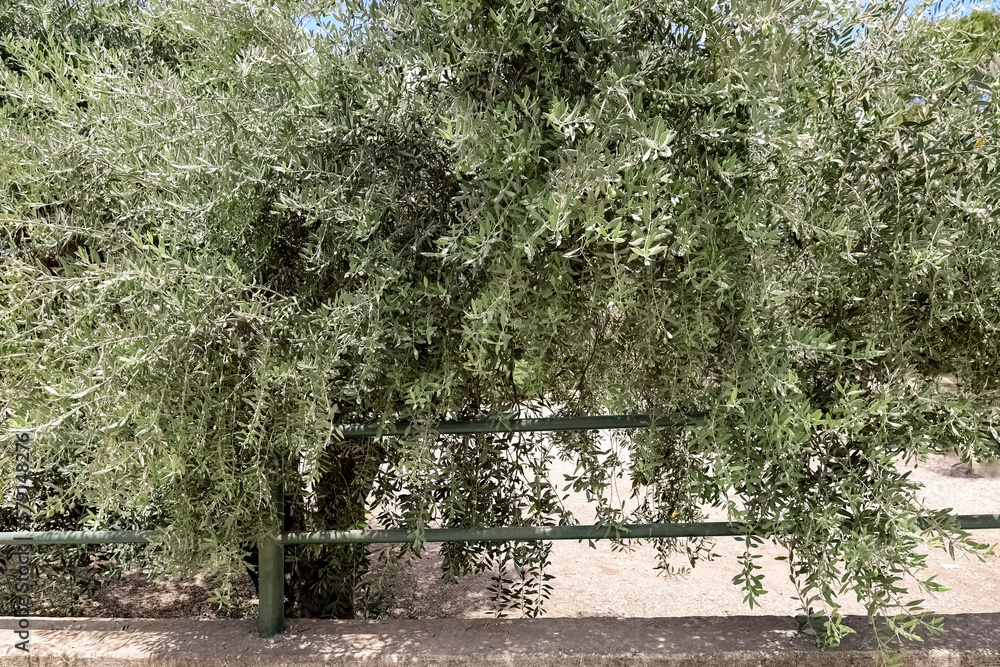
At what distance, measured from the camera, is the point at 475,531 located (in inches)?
102

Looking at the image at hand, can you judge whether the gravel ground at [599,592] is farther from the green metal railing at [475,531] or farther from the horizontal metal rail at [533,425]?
the horizontal metal rail at [533,425]

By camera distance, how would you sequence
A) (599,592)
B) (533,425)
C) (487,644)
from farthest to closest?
(599,592) < (487,644) < (533,425)

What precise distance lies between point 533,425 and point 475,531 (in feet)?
1.41

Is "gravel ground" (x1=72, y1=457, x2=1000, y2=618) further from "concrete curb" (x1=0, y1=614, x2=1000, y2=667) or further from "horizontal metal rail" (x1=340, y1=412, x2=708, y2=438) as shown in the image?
"horizontal metal rail" (x1=340, y1=412, x2=708, y2=438)

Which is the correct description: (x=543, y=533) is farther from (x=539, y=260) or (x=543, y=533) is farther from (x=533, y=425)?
(x=539, y=260)

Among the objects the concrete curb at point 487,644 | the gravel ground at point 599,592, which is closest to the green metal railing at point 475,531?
the concrete curb at point 487,644

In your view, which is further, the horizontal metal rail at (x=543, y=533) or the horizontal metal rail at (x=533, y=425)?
the horizontal metal rail at (x=543, y=533)

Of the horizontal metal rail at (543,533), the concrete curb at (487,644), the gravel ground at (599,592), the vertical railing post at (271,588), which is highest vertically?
the horizontal metal rail at (543,533)

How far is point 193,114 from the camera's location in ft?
7.70

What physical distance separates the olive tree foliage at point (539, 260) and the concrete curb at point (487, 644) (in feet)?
1.28

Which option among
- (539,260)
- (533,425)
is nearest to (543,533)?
(533,425)

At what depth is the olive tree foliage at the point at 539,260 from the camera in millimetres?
2020

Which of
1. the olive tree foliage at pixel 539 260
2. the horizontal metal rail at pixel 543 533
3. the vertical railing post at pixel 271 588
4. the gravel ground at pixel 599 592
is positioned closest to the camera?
the olive tree foliage at pixel 539 260

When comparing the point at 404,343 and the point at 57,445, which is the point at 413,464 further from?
the point at 57,445
